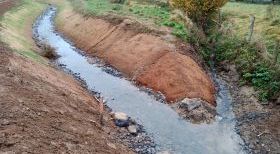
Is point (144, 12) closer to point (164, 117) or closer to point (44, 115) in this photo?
point (164, 117)

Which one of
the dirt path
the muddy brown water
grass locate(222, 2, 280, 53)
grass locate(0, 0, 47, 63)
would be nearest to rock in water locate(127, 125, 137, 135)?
the muddy brown water

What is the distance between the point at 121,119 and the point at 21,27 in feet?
77.6

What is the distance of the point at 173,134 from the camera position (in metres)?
20.6

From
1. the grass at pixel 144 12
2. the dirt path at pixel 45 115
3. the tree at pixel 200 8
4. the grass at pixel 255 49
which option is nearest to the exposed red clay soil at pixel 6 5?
the grass at pixel 144 12

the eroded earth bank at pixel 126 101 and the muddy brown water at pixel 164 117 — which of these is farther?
the muddy brown water at pixel 164 117

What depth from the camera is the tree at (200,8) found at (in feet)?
116

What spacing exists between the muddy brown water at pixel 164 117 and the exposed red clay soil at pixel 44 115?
214cm

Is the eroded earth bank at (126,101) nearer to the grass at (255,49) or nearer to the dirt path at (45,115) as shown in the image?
the dirt path at (45,115)

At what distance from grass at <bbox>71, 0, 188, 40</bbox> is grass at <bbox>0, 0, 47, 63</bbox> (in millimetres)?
6207

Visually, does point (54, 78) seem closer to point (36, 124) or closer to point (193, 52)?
point (36, 124)

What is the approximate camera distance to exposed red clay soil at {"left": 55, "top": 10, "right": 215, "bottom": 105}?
83.6ft

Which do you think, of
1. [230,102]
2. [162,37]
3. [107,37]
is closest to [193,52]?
[162,37]

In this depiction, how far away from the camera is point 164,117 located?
73.9 feet

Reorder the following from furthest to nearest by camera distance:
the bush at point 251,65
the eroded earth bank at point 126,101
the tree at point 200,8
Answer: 1. the tree at point 200,8
2. the bush at point 251,65
3. the eroded earth bank at point 126,101
